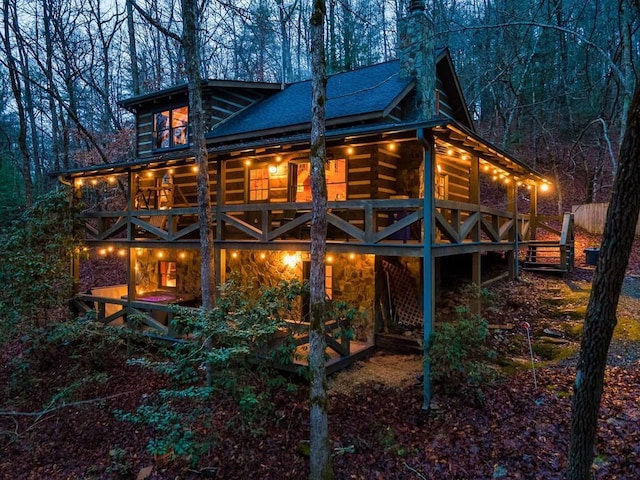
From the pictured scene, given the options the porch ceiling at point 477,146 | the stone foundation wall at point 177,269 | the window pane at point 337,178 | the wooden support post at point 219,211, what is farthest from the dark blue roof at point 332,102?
the stone foundation wall at point 177,269

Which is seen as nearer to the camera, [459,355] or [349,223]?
[459,355]

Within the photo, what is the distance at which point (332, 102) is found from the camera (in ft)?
37.1

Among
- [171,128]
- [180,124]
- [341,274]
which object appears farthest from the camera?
[171,128]

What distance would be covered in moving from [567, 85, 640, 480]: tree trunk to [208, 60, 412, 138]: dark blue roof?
693cm

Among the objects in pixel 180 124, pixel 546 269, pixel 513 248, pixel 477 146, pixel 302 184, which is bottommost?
pixel 546 269

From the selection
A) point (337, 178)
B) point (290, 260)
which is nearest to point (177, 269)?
point (290, 260)

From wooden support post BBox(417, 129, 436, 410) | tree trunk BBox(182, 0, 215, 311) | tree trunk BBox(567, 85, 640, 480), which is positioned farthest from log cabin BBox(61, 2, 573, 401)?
→ tree trunk BBox(567, 85, 640, 480)

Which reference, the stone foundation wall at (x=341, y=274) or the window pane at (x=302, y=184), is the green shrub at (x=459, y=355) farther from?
the window pane at (x=302, y=184)

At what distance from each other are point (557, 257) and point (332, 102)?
997 centimetres

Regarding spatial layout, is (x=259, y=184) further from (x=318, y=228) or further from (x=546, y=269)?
(x=546, y=269)

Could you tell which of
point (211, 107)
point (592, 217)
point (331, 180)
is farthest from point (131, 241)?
point (592, 217)

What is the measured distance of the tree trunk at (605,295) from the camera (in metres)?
2.78

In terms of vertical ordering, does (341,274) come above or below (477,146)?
below

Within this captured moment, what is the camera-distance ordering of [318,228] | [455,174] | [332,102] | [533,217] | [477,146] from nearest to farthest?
1. [318,228]
2. [477,146]
3. [332,102]
4. [455,174]
5. [533,217]
